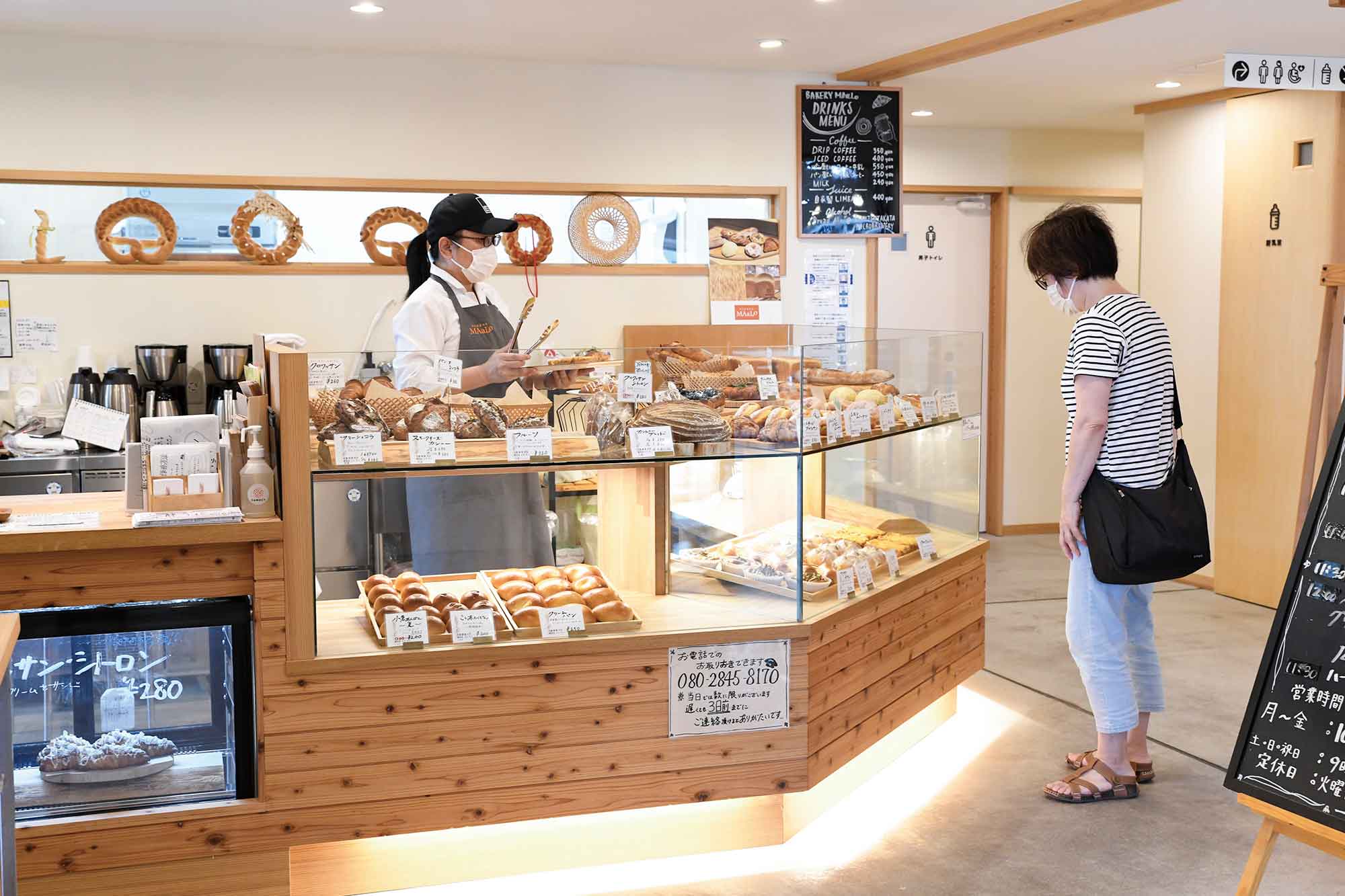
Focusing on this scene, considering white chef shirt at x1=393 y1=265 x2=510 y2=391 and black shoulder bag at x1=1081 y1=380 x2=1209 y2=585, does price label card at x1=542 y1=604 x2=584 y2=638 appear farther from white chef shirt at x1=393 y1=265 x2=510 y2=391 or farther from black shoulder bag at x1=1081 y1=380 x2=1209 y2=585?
black shoulder bag at x1=1081 y1=380 x2=1209 y2=585

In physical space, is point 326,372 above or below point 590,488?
above

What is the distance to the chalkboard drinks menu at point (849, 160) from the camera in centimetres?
572

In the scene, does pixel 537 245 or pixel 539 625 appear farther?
pixel 537 245

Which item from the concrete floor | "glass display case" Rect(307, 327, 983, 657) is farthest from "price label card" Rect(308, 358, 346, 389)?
the concrete floor

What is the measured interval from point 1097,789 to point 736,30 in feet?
10.0

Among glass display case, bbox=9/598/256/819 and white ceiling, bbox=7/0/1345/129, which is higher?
white ceiling, bbox=7/0/1345/129

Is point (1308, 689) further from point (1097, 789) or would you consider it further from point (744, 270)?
point (744, 270)

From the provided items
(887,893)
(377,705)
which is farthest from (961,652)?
(377,705)

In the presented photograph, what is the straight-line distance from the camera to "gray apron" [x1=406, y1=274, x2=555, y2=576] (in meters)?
3.12

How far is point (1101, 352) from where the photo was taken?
322 cm

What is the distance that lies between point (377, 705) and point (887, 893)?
132 cm

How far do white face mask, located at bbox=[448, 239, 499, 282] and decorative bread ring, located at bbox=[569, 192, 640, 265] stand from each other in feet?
5.62

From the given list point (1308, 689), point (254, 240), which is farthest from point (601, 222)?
point (1308, 689)

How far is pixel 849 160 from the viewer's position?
577 centimetres
